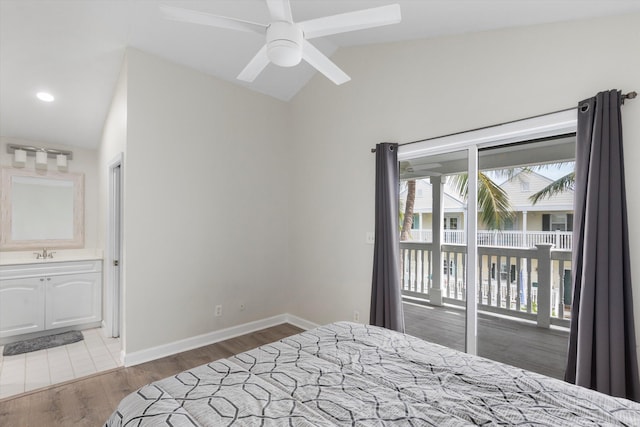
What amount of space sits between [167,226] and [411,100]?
2623 millimetres

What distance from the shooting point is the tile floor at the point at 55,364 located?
2.58m

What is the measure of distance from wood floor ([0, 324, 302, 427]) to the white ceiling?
2.76m

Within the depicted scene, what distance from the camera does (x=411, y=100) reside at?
9.63 feet

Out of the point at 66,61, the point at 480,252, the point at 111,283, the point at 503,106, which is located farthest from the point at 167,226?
the point at 503,106

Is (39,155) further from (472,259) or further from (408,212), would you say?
(472,259)

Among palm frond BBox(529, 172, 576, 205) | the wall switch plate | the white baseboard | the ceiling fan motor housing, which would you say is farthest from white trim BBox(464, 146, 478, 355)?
the white baseboard

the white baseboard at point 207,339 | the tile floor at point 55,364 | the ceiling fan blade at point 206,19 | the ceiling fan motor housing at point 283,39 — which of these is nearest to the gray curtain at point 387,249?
the white baseboard at point 207,339

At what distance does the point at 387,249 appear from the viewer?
2.96m

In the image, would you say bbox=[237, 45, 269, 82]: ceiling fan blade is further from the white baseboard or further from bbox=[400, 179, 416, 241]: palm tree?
the white baseboard

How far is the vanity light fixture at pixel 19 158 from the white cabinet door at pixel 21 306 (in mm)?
1421

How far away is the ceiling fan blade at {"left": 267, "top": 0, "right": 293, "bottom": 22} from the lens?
5.03ft

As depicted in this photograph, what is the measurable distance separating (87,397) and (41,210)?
8.95 ft

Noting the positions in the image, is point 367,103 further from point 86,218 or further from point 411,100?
point 86,218

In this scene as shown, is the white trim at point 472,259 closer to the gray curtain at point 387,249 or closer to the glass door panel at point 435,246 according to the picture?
the glass door panel at point 435,246
